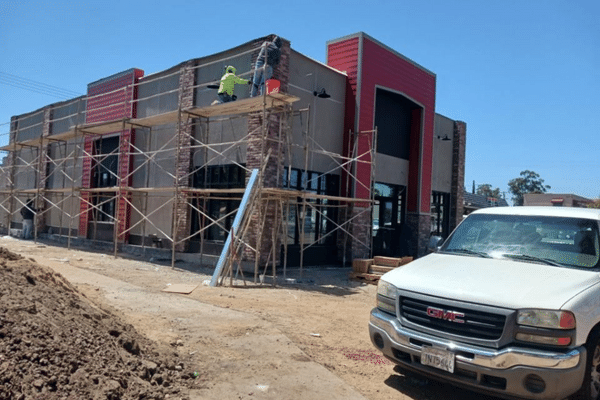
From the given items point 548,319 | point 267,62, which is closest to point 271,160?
point 267,62

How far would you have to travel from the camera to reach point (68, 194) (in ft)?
68.6

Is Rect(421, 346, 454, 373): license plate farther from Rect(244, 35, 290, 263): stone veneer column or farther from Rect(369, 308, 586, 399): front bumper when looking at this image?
Rect(244, 35, 290, 263): stone veneer column

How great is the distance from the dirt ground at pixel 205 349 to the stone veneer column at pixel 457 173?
13.5 metres

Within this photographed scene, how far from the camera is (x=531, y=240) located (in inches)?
209

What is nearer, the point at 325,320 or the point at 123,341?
the point at 123,341

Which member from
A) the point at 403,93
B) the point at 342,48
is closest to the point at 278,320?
the point at 342,48

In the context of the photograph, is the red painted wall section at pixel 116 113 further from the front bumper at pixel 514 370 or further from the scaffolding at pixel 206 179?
the front bumper at pixel 514 370

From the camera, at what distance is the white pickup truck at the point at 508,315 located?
3938 mm

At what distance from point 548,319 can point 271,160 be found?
31.6ft

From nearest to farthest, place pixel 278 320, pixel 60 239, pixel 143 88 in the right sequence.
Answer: pixel 278 320
pixel 143 88
pixel 60 239

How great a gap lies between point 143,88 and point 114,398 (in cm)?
1519

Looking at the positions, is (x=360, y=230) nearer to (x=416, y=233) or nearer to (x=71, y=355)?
(x=416, y=233)

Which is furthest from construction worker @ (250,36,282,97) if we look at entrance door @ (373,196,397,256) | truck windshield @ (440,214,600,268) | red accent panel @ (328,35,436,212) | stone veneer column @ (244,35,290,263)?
truck windshield @ (440,214,600,268)

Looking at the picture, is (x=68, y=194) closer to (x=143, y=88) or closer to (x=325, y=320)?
(x=143, y=88)
